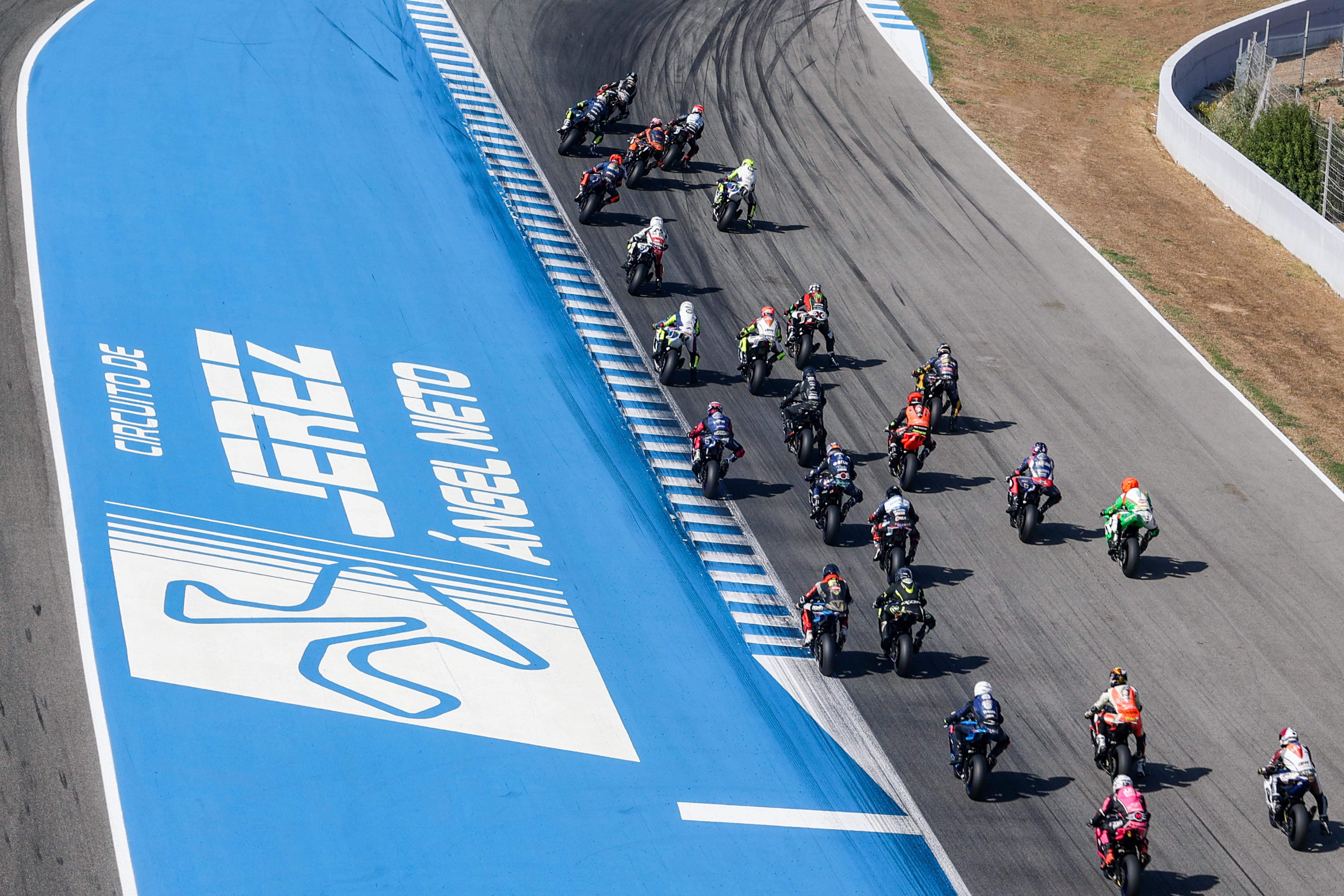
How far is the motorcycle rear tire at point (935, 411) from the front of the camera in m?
24.9

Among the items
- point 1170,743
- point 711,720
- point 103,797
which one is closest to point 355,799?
point 103,797

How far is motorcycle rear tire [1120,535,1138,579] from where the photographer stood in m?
21.8

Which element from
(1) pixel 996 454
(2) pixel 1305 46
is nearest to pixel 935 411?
(1) pixel 996 454

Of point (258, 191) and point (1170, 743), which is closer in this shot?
point (1170, 743)

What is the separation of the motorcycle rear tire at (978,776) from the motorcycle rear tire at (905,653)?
6.57 feet

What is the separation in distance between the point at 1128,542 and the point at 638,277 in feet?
38.6

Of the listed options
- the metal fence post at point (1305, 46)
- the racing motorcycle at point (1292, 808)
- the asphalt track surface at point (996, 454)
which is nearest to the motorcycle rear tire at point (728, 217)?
the asphalt track surface at point (996, 454)

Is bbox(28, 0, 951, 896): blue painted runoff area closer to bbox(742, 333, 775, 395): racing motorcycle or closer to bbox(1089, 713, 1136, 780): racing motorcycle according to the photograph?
bbox(742, 333, 775, 395): racing motorcycle

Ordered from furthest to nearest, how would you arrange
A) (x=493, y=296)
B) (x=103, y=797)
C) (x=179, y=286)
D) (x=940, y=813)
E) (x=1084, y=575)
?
1. (x=493, y=296)
2. (x=179, y=286)
3. (x=1084, y=575)
4. (x=940, y=813)
5. (x=103, y=797)

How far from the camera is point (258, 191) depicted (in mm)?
30109

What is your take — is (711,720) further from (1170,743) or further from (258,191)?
(258,191)

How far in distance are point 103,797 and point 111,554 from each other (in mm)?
4838

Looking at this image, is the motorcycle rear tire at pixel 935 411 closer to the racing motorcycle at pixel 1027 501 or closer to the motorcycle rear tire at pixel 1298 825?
the racing motorcycle at pixel 1027 501

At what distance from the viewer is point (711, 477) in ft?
74.2
